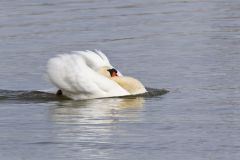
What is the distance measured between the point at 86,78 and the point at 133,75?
230cm

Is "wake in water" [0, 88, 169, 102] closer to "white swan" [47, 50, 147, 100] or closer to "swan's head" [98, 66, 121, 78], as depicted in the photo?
"white swan" [47, 50, 147, 100]

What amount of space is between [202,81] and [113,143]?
4.70 meters

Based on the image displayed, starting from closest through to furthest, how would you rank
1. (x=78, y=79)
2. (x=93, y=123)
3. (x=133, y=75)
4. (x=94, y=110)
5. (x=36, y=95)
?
(x=93, y=123)
(x=94, y=110)
(x=78, y=79)
(x=36, y=95)
(x=133, y=75)

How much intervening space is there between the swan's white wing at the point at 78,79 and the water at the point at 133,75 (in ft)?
0.50

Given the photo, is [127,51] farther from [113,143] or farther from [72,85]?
[113,143]

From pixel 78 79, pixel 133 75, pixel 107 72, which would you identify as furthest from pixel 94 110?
pixel 133 75

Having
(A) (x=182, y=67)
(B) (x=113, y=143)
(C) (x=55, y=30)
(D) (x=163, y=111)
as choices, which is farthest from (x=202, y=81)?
(C) (x=55, y=30)

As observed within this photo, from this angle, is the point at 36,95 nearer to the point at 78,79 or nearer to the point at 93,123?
the point at 78,79

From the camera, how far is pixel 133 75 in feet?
59.7

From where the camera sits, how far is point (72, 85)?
52.6ft

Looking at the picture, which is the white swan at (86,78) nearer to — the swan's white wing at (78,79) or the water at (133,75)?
the swan's white wing at (78,79)

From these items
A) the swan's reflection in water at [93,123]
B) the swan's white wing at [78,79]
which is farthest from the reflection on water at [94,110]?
the swan's white wing at [78,79]

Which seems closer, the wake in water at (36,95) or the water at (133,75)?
the water at (133,75)

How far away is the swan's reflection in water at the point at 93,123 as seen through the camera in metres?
12.6
